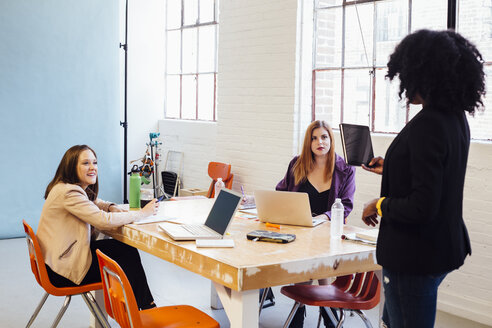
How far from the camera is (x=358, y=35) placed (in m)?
5.52

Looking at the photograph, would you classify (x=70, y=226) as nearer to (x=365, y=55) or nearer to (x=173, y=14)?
(x=365, y=55)

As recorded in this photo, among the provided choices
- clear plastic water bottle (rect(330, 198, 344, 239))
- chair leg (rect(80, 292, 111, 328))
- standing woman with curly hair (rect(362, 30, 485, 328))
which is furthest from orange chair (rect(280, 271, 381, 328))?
standing woman with curly hair (rect(362, 30, 485, 328))

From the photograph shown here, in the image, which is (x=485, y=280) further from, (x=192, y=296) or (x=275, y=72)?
(x=275, y=72)

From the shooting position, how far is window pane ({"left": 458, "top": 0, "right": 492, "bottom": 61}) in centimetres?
443

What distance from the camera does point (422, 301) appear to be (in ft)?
6.79

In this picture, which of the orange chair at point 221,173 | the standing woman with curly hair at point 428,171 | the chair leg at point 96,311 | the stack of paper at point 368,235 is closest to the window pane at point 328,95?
the orange chair at point 221,173

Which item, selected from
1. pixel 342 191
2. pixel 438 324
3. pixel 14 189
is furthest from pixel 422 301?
pixel 14 189

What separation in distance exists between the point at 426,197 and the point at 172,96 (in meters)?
6.76

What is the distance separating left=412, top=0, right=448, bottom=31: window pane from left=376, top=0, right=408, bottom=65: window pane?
0.11 metres

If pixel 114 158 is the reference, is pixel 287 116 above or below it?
above

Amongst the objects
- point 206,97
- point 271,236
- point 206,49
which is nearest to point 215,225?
point 271,236

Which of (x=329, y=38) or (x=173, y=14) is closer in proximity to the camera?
(x=329, y=38)

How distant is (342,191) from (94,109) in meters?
4.10

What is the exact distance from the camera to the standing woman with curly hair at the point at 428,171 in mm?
2014
